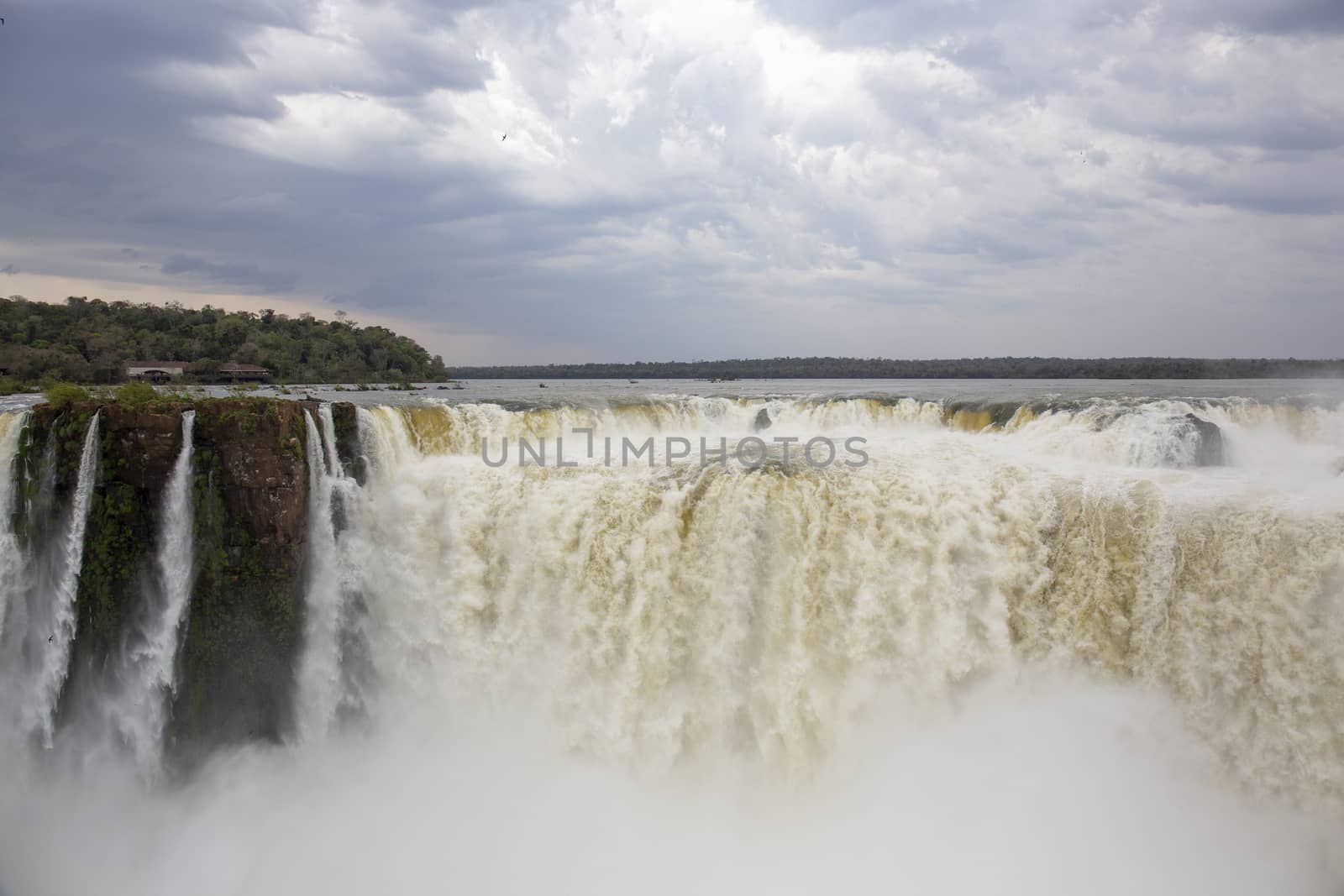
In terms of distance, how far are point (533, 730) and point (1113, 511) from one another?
8.39 meters

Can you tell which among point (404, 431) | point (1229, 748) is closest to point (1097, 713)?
point (1229, 748)

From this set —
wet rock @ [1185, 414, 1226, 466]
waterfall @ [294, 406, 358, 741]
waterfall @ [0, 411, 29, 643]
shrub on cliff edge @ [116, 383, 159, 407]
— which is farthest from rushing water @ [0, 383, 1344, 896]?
wet rock @ [1185, 414, 1226, 466]

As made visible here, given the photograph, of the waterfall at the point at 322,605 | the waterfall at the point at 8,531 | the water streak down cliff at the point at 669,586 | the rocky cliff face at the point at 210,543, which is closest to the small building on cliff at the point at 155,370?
the waterfall at the point at 8,531

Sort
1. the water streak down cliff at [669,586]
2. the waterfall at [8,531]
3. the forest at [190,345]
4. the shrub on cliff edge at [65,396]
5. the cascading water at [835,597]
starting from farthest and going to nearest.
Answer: the forest at [190,345] → the shrub on cliff edge at [65,396] → the waterfall at [8,531] → the water streak down cliff at [669,586] → the cascading water at [835,597]

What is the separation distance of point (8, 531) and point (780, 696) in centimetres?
1052

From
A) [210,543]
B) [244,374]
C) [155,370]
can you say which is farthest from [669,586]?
[244,374]

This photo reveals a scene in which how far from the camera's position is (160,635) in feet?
34.8

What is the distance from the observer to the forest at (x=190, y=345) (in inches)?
1188

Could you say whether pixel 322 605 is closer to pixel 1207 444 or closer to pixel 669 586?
pixel 669 586

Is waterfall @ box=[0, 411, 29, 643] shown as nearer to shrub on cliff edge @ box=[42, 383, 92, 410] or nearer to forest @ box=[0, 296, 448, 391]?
shrub on cliff edge @ box=[42, 383, 92, 410]

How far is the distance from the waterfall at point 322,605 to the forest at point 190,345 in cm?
1876

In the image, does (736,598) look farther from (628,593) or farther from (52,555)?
(52,555)

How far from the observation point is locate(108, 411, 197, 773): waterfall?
10.5m

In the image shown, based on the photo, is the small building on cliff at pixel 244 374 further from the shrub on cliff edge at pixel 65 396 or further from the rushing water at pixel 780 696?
the rushing water at pixel 780 696
